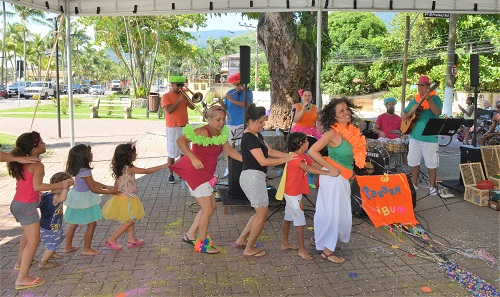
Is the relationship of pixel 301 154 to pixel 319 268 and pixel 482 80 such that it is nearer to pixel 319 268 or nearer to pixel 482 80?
pixel 319 268

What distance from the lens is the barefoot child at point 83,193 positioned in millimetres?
4363

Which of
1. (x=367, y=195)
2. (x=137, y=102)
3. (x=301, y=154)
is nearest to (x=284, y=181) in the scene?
(x=301, y=154)

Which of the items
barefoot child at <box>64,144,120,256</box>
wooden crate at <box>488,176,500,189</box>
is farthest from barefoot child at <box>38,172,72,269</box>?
wooden crate at <box>488,176,500,189</box>

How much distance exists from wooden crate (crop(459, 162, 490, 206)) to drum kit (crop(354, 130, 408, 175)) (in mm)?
1111

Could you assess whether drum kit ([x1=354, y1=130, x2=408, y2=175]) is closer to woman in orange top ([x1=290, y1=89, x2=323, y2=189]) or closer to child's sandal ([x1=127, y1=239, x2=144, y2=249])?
woman in orange top ([x1=290, y1=89, x2=323, y2=189])

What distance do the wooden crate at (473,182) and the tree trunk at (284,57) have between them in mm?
5518

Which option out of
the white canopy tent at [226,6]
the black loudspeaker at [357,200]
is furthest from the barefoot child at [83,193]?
the white canopy tent at [226,6]

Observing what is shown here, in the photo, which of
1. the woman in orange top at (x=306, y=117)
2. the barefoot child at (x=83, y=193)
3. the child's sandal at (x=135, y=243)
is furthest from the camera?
the woman in orange top at (x=306, y=117)

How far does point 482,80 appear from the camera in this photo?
95.9 feet

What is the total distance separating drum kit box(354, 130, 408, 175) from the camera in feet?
21.7

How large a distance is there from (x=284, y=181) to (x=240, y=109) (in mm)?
3780

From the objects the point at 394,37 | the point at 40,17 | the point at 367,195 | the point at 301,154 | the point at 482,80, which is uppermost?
the point at 40,17

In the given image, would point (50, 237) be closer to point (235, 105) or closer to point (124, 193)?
point (124, 193)

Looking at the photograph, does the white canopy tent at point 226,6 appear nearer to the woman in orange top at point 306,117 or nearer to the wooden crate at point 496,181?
the woman in orange top at point 306,117
